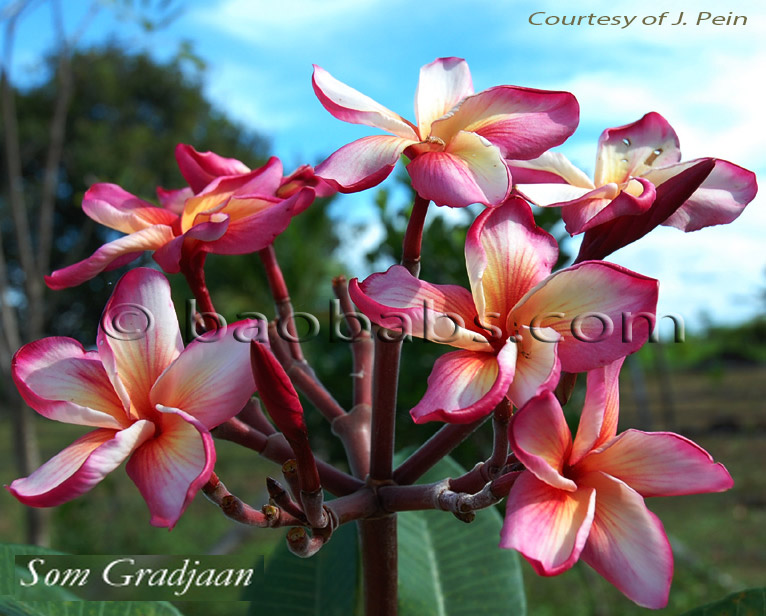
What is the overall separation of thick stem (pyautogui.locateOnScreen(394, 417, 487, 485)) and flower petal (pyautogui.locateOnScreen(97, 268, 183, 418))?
0.19 m

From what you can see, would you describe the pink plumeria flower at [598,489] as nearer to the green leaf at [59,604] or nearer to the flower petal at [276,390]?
the flower petal at [276,390]

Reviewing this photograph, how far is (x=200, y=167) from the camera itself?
70cm

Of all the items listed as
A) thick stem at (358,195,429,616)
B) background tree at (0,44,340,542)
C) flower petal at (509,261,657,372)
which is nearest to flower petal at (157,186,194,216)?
thick stem at (358,195,429,616)

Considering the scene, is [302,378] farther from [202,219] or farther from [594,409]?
[594,409]

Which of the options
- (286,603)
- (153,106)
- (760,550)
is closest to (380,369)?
(286,603)

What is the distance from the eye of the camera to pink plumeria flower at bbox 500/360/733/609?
1.34 feet

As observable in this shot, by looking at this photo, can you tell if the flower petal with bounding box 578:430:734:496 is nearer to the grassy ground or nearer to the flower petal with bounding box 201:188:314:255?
the flower petal with bounding box 201:188:314:255

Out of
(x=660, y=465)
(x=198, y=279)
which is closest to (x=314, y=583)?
(x=198, y=279)

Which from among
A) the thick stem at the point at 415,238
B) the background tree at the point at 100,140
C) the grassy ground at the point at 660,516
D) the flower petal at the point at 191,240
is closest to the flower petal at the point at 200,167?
the flower petal at the point at 191,240

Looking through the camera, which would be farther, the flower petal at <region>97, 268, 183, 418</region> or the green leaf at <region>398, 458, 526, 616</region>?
the green leaf at <region>398, 458, 526, 616</region>

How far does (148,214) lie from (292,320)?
0.16 m

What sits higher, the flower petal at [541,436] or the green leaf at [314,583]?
the flower petal at [541,436]

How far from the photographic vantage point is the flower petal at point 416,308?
0.45m

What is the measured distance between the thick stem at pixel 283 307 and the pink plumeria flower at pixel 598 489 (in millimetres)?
275
